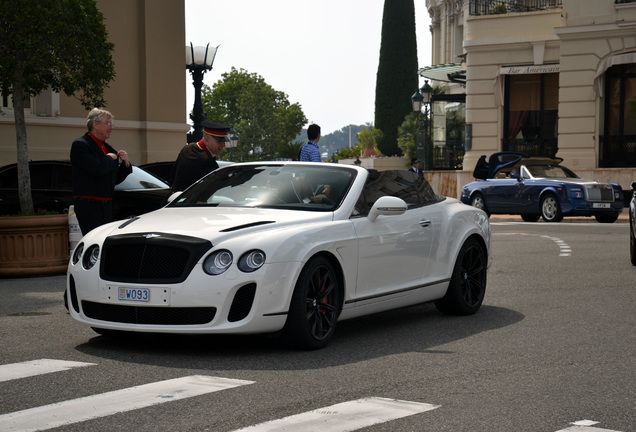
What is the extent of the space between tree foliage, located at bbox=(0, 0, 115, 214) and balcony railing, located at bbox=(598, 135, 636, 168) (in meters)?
23.5

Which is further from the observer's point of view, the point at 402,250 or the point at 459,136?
the point at 459,136

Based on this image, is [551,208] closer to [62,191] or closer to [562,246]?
[562,246]

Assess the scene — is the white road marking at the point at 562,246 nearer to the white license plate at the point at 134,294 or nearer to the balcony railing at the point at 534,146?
the white license plate at the point at 134,294

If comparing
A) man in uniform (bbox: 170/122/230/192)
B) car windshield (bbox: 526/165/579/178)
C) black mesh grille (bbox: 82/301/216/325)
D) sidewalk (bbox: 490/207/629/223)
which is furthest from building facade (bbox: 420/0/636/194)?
black mesh grille (bbox: 82/301/216/325)

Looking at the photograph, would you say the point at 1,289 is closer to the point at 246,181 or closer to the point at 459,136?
the point at 246,181

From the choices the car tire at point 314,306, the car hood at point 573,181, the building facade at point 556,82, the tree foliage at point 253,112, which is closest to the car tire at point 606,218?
the car hood at point 573,181

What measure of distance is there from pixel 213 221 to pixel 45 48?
330 inches

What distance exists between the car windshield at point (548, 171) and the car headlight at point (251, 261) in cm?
2140

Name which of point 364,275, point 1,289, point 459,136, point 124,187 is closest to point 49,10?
point 124,187

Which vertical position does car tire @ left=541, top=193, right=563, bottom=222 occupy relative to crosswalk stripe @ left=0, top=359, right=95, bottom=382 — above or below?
below

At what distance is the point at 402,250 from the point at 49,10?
8366 millimetres

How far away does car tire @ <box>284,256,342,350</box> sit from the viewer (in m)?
7.51

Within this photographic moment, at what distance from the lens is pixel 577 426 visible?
5.48 m

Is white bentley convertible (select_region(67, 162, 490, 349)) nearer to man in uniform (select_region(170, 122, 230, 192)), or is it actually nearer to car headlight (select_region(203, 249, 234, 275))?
car headlight (select_region(203, 249, 234, 275))
